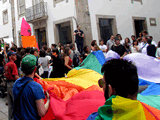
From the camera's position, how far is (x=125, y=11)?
14875 millimetres

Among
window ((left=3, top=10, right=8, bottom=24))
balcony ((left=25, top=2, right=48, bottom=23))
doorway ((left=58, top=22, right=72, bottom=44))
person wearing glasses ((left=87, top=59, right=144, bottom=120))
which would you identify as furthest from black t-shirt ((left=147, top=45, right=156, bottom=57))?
window ((left=3, top=10, right=8, bottom=24))

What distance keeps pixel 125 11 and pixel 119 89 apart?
14.7 meters

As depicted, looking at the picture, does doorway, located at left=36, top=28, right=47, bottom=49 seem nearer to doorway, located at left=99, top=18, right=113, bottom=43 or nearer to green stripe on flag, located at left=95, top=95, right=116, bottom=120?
doorway, located at left=99, top=18, right=113, bottom=43

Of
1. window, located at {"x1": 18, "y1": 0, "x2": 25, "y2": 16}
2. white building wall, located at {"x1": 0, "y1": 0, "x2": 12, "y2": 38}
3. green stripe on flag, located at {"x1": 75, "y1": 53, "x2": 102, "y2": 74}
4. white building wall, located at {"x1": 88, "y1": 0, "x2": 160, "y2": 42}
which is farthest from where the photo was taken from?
white building wall, located at {"x1": 0, "y1": 0, "x2": 12, "y2": 38}

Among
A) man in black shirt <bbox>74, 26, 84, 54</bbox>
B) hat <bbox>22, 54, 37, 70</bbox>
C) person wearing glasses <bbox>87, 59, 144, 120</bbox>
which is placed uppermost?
man in black shirt <bbox>74, 26, 84, 54</bbox>

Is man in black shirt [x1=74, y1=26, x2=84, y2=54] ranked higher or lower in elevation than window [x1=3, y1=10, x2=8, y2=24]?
lower

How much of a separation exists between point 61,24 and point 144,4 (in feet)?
27.3

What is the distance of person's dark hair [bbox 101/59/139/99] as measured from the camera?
50.1 inches

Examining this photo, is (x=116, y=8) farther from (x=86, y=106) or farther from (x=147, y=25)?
(x=86, y=106)

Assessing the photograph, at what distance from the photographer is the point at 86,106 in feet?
7.07

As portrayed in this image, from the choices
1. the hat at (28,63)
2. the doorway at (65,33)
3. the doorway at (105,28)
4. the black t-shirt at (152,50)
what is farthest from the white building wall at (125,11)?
the hat at (28,63)

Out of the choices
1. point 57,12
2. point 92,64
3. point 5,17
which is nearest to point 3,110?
point 92,64

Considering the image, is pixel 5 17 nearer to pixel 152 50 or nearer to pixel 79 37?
pixel 79 37

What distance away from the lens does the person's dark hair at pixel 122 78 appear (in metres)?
1.27
